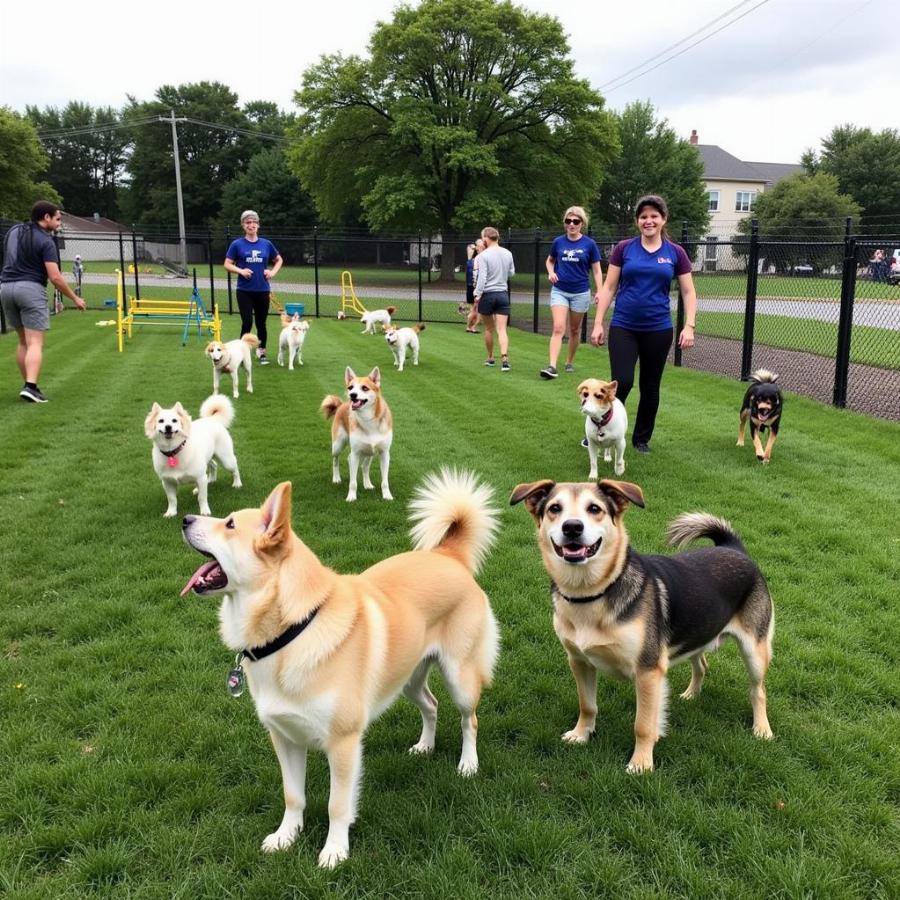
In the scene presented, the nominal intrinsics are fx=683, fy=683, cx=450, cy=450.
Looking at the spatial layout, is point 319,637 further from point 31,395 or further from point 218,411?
point 31,395

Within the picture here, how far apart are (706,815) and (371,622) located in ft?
4.40

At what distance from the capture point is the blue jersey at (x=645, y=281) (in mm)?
6391

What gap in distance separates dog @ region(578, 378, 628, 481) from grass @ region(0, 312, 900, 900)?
480 millimetres

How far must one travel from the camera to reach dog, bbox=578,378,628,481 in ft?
19.7

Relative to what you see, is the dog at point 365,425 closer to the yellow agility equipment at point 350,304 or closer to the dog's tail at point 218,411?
the dog's tail at point 218,411

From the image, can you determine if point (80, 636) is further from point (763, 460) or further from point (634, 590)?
point (763, 460)

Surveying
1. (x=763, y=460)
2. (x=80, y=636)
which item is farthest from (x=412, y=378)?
(x=80, y=636)

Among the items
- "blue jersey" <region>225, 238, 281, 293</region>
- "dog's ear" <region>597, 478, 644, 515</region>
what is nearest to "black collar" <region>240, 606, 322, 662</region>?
"dog's ear" <region>597, 478, 644, 515</region>

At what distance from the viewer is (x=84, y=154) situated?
252 feet

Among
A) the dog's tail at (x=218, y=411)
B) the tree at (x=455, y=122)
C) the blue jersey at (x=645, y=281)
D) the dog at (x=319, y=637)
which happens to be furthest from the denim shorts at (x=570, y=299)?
the tree at (x=455, y=122)

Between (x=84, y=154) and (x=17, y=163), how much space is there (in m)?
35.8

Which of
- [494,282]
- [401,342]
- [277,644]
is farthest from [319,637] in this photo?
[401,342]

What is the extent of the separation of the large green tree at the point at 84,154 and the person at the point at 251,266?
75.7 m

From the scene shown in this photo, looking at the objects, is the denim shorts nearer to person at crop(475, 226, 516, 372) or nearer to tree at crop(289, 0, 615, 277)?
person at crop(475, 226, 516, 372)
